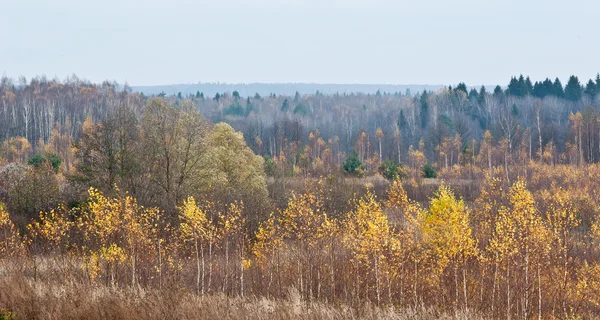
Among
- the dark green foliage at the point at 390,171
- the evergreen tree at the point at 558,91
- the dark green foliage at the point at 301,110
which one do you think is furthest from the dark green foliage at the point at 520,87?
the dark green foliage at the point at 390,171

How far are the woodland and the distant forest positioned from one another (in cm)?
85

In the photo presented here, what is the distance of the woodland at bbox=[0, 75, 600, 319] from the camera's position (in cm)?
1395

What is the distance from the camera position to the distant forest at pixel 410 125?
72.2 metres

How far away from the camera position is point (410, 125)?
9962cm

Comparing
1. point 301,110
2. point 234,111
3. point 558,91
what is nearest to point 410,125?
point 558,91

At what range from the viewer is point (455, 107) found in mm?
102312

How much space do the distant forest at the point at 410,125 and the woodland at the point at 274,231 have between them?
846 mm

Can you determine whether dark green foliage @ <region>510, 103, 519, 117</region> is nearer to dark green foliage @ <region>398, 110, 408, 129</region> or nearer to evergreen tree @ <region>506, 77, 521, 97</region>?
evergreen tree @ <region>506, 77, 521, 97</region>

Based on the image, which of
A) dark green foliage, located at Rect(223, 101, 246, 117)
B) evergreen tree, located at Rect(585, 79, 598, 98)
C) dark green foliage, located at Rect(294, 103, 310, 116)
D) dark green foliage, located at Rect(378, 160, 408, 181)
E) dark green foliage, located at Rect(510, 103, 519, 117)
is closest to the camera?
dark green foliage, located at Rect(378, 160, 408, 181)

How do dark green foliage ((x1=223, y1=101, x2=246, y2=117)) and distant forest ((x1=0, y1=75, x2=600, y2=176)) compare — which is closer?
distant forest ((x1=0, y1=75, x2=600, y2=176))

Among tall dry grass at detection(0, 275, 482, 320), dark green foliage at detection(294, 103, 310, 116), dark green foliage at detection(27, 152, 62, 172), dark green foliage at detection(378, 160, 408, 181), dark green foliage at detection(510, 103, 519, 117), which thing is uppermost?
dark green foliage at detection(294, 103, 310, 116)

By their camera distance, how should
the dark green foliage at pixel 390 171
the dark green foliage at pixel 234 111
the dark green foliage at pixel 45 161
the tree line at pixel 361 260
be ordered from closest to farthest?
1. the tree line at pixel 361 260
2. the dark green foliage at pixel 45 161
3. the dark green foliage at pixel 390 171
4. the dark green foliage at pixel 234 111

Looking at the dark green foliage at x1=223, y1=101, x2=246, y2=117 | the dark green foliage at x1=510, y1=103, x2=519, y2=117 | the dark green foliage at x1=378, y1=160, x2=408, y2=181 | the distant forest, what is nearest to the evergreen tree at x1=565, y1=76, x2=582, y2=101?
the distant forest

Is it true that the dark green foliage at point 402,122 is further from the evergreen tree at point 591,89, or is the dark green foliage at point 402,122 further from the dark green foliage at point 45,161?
Answer: the dark green foliage at point 45,161
